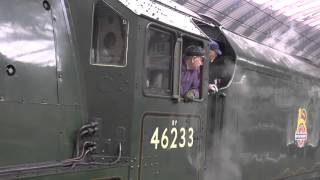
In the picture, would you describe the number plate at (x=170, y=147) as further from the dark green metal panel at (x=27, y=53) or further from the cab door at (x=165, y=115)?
the dark green metal panel at (x=27, y=53)

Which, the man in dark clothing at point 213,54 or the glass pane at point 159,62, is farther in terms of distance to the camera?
the man in dark clothing at point 213,54

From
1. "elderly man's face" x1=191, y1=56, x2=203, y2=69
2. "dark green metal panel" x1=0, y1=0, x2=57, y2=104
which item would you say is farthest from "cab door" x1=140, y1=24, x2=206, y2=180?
"dark green metal panel" x1=0, y1=0, x2=57, y2=104

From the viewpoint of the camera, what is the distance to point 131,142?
175 inches

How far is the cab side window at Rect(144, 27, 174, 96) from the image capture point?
467 cm

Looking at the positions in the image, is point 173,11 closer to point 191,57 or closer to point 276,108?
point 191,57

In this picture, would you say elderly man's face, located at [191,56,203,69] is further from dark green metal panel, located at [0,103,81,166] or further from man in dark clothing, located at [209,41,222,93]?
dark green metal panel, located at [0,103,81,166]

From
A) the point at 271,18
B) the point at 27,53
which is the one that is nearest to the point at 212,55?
the point at 27,53

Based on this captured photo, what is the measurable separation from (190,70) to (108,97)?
1152 millimetres

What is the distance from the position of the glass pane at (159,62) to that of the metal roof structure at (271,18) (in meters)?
10.3

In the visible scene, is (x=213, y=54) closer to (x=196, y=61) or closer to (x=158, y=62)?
(x=196, y=61)

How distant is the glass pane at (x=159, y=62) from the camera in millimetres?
4691

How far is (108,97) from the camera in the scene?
4.50 metres

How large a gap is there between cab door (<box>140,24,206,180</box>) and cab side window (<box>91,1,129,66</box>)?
0.76ft

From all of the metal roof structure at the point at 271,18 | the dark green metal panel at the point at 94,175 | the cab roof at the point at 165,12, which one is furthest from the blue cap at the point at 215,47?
the metal roof structure at the point at 271,18
